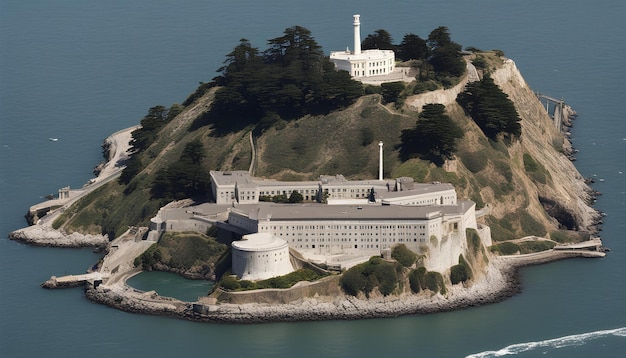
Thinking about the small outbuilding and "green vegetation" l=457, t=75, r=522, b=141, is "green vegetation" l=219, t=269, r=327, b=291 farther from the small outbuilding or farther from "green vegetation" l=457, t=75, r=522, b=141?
"green vegetation" l=457, t=75, r=522, b=141

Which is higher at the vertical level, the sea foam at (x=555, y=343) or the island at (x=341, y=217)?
the island at (x=341, y=217)

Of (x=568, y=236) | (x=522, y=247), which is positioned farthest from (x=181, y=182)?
(x=568, y=236)

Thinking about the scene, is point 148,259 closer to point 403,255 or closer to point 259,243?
point 259,243

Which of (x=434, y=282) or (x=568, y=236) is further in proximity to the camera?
(x=568, y=236)

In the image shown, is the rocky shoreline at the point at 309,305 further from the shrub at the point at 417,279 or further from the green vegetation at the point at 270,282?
the green vegetation at the point at 270,282

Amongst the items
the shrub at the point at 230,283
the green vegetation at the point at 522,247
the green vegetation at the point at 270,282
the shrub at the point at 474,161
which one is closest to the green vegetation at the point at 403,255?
the green vegetation at the point at 270,282

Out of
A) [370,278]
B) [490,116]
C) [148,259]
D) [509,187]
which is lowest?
[370,278]

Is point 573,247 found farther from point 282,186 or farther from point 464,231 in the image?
point 282,186

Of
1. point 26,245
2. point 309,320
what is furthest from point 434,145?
point 26,245
